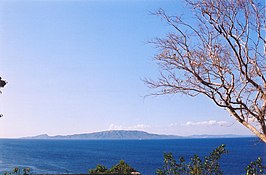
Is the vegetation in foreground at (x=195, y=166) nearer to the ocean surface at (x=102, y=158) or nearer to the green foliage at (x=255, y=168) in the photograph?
the green foliage at (x=255, y=168)

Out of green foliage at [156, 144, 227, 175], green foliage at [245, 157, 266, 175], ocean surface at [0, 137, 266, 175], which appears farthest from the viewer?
ocean surface at [0, 137, 266, 175]

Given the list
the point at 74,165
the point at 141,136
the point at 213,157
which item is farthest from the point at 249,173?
the point at 141,136

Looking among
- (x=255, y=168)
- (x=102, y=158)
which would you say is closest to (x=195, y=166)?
(x=255, y=168)

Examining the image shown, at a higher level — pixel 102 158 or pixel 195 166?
pixel 195 166

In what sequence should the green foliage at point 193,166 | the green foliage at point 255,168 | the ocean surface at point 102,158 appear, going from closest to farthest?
the green foliage at point 255,168
the green foliage at point 193,166
the ocean surface at point 102,158

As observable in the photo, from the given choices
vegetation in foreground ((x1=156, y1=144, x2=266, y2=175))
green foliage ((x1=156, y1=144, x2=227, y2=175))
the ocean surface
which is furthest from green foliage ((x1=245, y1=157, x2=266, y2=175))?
the ocean surface

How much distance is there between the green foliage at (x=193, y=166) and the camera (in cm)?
436

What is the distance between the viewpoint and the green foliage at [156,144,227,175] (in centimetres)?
436

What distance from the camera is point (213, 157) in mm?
4414

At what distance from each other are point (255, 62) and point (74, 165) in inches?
1506

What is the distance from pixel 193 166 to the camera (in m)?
4.37

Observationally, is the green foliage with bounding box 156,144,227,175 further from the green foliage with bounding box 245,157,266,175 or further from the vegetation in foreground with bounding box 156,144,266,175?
the green foliage with bounding box 245,157,266,175

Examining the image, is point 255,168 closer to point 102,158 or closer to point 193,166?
point 193,166

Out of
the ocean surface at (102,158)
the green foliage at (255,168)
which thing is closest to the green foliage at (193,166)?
the green foliage at (255,168)
